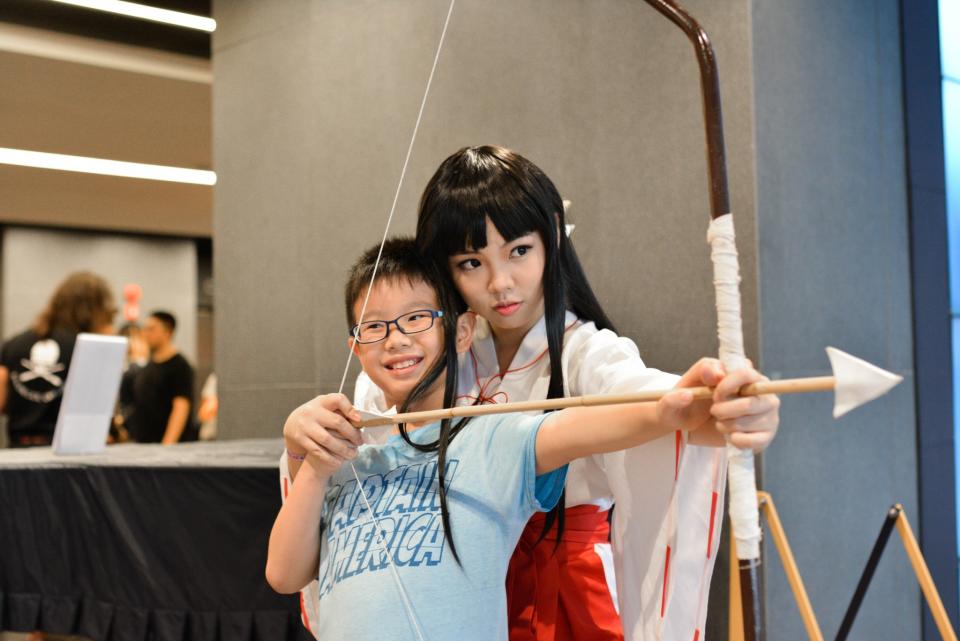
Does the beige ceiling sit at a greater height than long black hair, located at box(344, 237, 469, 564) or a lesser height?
greater

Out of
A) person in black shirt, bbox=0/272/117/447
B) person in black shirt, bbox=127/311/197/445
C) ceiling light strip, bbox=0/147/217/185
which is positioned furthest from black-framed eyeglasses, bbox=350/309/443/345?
ceiling light strip, bbox=0/147/217/185

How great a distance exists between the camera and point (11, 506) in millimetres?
1992

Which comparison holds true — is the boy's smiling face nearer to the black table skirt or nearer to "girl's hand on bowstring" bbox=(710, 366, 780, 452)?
"girl's hand on bowstring" bbox=(710, 366, 780, 452)

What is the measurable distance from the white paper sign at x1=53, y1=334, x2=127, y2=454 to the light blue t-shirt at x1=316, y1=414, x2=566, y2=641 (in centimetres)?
146

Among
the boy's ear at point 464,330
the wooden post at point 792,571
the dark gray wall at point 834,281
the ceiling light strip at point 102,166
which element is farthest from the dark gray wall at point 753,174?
the ceiling light strip at point 102,166

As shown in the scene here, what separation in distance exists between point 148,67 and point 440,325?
3.99 m

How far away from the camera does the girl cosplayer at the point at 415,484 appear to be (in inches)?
Result: 37.6

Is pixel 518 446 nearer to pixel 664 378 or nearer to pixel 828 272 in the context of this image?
pixel 664 378

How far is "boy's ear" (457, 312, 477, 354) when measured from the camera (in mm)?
1115

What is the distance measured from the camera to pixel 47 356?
3.20 metres

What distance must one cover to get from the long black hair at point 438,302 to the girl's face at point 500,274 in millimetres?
30

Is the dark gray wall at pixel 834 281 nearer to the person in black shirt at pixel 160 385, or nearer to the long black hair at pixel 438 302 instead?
the long black hair at pixel 438 302

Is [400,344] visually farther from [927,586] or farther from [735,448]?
[927,586]

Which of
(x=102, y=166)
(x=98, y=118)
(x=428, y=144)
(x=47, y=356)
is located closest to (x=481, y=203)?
(x=428, y=144)
